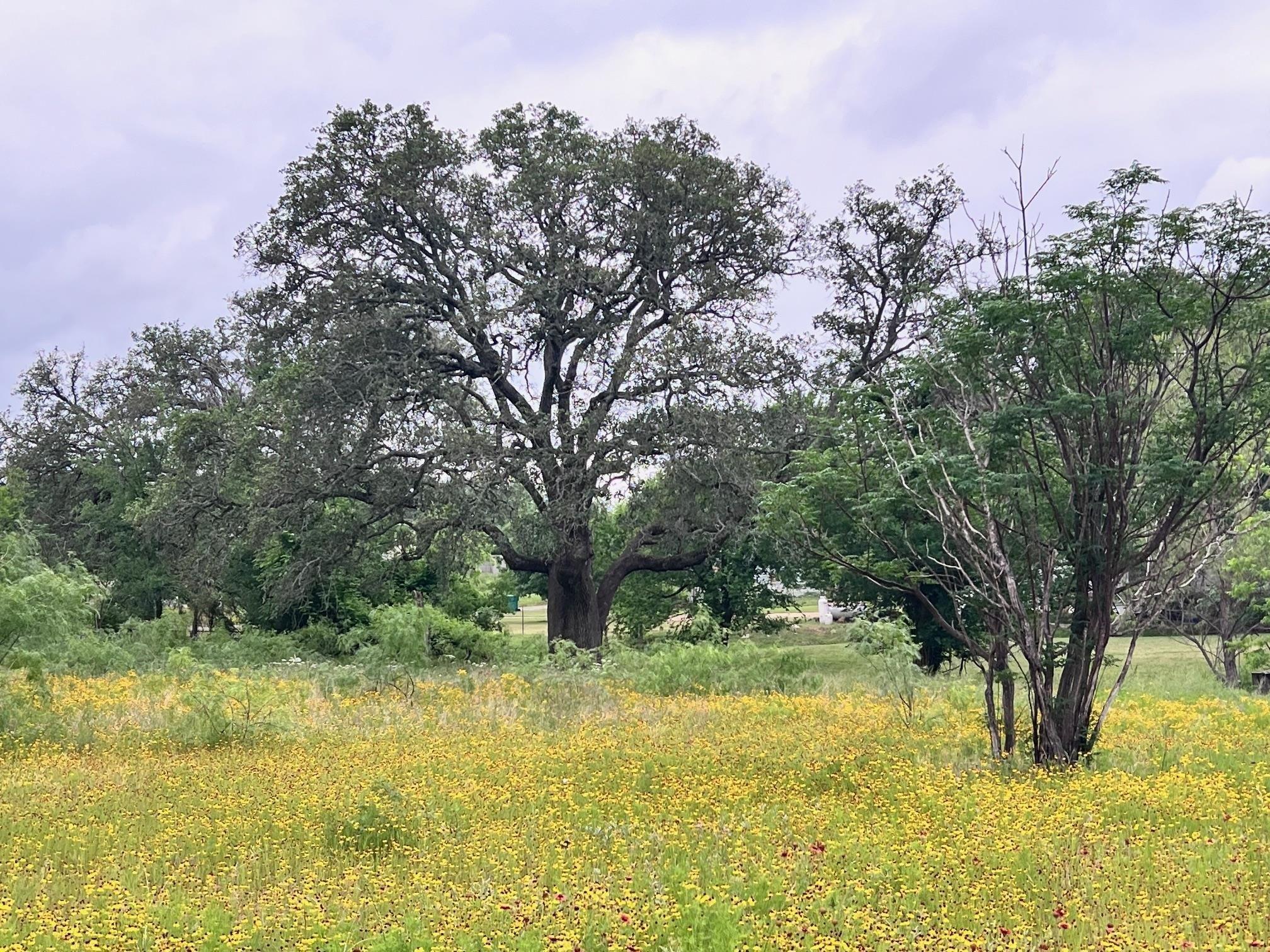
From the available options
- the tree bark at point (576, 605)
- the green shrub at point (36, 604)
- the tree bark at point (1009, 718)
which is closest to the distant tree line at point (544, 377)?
the tree bark at point (576, 605)

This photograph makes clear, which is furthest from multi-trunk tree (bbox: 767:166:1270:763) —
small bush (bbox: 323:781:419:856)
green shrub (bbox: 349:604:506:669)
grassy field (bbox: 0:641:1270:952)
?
green shrub (bbox: 349:604:506:669)

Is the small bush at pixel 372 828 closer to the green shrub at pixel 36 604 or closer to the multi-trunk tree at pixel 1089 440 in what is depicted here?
the multi-trunk tree at pixel 1089 440

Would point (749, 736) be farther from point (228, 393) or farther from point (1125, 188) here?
point (228, 393)

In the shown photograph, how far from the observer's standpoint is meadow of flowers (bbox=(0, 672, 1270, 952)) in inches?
210

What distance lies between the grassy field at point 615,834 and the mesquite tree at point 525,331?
31.5 ft

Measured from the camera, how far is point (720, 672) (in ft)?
53.6

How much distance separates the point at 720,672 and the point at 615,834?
9310 millimetres

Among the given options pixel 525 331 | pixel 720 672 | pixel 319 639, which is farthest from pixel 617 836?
pixel 319 639

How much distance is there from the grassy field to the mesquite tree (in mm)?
9595

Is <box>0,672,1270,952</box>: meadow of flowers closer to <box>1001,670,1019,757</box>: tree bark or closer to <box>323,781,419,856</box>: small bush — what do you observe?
<box>323,781,419,856</box>: small bush

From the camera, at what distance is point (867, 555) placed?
34.5 ft

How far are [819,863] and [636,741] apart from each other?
4456 mm

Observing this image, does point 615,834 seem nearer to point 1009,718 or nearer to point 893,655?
point 1009,718

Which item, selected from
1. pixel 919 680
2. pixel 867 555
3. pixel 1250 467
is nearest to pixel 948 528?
pixel 867 555
